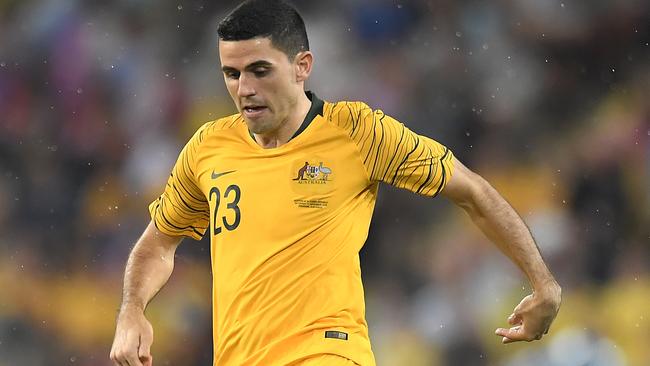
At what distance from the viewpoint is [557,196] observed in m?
6.29

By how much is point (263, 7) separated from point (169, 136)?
11.6 feet

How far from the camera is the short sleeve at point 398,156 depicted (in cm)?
337

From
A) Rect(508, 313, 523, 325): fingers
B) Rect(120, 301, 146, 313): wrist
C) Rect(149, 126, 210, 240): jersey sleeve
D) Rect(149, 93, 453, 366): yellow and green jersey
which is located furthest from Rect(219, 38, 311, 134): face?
Rect(508, 313, 523, 325): fingers

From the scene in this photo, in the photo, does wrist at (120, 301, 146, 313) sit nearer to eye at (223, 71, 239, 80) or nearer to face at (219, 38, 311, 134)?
face at (219, 38, 311, 134)

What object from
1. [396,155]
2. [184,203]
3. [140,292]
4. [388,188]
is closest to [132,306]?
[140,292]

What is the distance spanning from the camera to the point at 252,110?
334cm

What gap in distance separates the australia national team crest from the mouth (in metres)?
0.22

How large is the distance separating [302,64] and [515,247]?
0.91m

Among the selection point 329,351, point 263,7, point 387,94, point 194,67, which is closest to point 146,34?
point 194,67

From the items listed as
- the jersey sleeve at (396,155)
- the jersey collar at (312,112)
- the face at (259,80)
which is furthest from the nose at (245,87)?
the jersey sleeve at (396,155)

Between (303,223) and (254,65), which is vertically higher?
(254,65)

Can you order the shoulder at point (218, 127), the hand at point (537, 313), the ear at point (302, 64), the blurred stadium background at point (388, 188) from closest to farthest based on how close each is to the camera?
the hand at point (537, 313) → the ear at point (302, 64) → the shoulder at point (218, 127) → the blurred stadium background at point (388, 188)

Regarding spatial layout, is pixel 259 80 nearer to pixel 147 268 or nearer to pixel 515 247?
pixel 147 268

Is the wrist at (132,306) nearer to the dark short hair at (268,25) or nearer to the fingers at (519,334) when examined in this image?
the dark short hair at (268,25)
